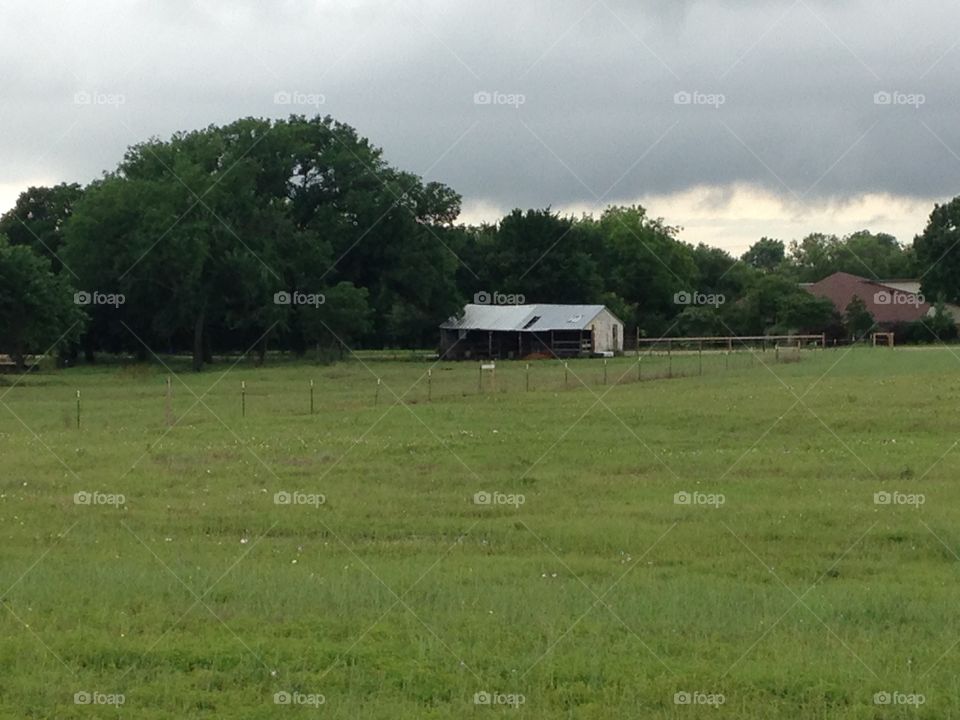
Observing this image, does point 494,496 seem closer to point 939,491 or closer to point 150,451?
point 939,491

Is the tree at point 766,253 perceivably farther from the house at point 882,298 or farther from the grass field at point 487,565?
the grass field at point 487,565

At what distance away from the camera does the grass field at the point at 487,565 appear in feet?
29.1

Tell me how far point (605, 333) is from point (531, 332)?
5.42m

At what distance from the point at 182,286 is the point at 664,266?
160ft

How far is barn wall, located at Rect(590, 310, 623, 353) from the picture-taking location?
86688 mm

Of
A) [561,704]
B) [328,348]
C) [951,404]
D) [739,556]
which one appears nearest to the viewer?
[561,704]

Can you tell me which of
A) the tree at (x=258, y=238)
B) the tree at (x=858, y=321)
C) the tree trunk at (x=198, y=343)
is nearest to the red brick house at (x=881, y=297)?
the tree at (x=858, y=321)

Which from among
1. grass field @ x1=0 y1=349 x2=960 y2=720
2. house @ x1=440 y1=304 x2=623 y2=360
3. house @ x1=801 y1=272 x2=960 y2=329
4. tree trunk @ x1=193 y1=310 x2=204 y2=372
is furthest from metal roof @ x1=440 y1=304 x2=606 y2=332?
grass field @ x1=0 y1=349 x2=960 y2=720

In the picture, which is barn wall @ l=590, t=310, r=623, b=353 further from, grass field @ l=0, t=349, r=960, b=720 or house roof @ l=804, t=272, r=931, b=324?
grass field @ l=0, t=349, r=960, b=720

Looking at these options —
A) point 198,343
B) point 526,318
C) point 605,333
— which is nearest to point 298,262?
point 198,343

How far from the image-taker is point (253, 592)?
38.3 feet

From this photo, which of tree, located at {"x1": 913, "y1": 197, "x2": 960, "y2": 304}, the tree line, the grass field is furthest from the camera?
tree, located at {"x1": 913, "y1": 197, "x2": 960, "y2": 304}

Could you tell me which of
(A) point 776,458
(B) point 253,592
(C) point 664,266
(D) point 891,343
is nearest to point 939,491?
(A) point 776,458

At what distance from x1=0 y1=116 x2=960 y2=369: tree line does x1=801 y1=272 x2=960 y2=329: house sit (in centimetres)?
276
